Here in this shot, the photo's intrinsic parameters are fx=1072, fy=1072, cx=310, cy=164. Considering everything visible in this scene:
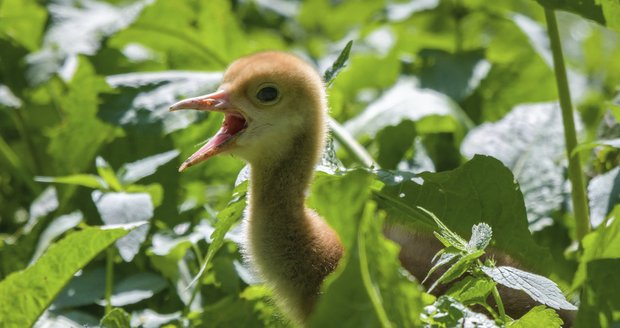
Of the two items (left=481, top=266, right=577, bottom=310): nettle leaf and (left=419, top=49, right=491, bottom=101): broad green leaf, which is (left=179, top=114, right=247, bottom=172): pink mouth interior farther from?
(left=419, top=49, right=491, bottom=101): broad green leaf

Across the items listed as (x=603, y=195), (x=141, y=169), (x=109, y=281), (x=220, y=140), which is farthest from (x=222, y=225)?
(x=603, y=195)

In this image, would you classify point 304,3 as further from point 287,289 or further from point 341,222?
point 341,222

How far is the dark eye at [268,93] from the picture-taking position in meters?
2.70

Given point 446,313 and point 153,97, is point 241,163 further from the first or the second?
point 446,313

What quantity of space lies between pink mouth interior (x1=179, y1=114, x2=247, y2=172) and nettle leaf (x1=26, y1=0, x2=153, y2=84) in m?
1.49

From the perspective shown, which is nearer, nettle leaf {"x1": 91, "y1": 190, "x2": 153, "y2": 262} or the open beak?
the open beak

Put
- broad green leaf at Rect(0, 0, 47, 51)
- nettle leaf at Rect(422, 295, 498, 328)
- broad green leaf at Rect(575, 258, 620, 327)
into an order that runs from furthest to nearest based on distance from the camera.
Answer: broad green leaf at Rect(0, 0, 47, 51) < broad green leaf at Rect(575, 258, 620, 327) < nettle leaf at Rect(422, 295, 498, 328)

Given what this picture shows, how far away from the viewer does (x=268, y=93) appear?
271 centimetres

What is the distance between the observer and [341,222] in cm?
181

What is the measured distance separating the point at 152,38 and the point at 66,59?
37 cm

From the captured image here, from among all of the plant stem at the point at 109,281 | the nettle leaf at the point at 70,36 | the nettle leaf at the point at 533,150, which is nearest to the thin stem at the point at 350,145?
the nettle leaf at the point at 533,150

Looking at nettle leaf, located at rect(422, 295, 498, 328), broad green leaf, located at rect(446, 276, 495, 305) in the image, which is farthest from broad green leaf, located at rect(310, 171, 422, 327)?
broad green leaf, located at rect(446, 276, 495, 305)

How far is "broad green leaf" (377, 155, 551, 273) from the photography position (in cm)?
263

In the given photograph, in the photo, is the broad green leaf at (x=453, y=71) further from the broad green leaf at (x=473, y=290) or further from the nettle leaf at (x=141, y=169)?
the broad green leaf at (x=473, y=290)
